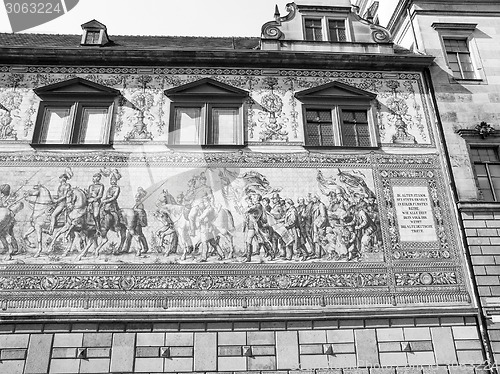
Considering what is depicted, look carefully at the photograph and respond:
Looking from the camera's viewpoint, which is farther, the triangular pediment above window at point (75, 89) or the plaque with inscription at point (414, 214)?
the triangular pediment above window at point (75, 89)

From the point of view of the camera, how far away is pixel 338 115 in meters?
11.3

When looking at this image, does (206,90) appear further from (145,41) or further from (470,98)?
(470,98)

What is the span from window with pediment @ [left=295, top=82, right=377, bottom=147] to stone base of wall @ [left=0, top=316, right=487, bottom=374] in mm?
4105

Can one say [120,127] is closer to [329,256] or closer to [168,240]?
[168,240]

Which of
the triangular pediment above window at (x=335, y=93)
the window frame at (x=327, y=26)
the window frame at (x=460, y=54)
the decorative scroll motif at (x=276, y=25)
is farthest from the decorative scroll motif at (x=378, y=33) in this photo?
the triangular pediment above window at (x=335, y=93)

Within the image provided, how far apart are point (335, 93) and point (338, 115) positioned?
61cm

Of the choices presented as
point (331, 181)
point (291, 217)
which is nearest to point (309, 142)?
point (331, 181)

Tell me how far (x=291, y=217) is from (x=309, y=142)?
1.95m

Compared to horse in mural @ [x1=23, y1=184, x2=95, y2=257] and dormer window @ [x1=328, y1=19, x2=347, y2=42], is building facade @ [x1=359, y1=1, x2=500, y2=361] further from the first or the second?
horse in mural @ [x1=23, y1=184, x2=95, y2=257]

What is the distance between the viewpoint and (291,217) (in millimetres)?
10047

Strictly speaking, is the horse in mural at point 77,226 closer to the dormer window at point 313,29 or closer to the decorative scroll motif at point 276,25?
the decorative scroll motif at point 276,25

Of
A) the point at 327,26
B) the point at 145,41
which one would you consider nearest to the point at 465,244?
the point at 327,26

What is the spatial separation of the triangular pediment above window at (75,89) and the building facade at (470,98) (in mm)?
7777

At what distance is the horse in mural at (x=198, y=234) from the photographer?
9.63 m
